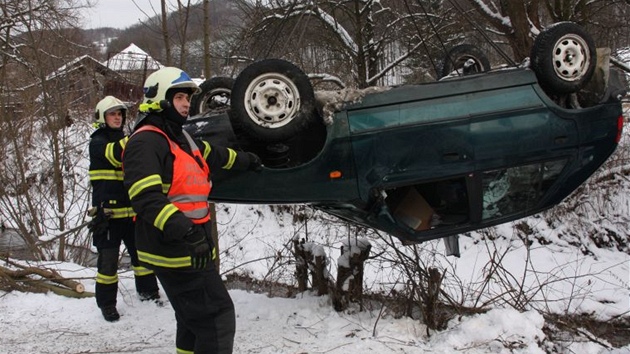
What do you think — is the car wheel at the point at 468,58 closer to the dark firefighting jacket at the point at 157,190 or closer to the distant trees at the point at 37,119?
the dark firefighting jacket at the point at 157,190

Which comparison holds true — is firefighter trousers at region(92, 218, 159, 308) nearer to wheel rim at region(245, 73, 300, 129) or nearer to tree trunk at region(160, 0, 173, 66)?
wheel rim at region(245, 73, 300, 129)

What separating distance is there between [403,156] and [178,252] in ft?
4.86

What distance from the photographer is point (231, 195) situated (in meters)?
3.26

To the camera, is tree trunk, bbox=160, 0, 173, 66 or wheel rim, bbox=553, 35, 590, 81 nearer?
wheel rim, bbox=553, 35, 590, 81

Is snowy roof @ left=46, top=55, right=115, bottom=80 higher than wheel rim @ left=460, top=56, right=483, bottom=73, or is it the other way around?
snowy roof @ left=46, top=55, right=115, bottom=80

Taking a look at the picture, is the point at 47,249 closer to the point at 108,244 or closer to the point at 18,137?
the point at 18,137

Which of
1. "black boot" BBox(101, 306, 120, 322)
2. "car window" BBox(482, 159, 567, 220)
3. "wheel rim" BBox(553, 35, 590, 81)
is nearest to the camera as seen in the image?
"wheel rim" BBox(553, 35, 590, 81)

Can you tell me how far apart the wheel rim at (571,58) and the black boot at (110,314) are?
3935mm

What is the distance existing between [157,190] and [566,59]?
271 cm

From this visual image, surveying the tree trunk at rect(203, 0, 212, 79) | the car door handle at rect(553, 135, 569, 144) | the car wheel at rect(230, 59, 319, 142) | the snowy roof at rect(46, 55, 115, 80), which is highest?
the snowy roof at rect(46, 55, 115, 80)

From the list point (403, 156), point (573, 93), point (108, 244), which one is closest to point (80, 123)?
point (108, 244)

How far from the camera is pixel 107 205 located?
14.1ft

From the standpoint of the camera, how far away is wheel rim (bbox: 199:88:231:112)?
390 cm

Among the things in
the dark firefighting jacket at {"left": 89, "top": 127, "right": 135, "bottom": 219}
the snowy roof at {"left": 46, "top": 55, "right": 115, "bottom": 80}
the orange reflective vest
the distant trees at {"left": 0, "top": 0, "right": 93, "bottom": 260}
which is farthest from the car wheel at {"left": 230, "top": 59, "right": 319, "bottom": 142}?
the snowy roof at {"left": 46, "top": 55, "right": 115, "bottom": 80}
